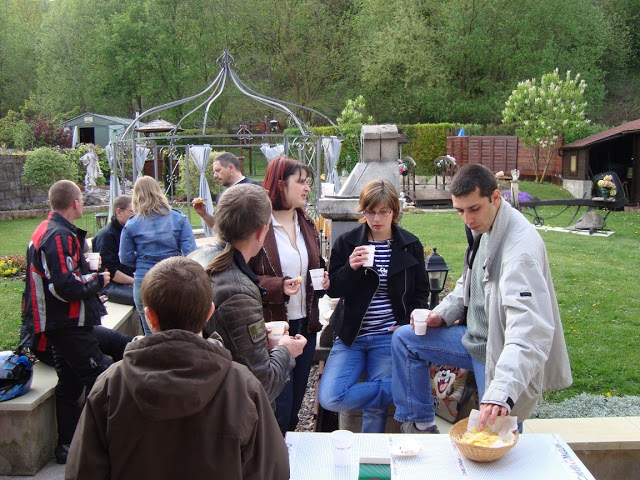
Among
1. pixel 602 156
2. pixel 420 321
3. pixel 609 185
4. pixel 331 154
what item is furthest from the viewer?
pixel 602 156

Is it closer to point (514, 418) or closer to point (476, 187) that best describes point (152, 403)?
point (514, 418)

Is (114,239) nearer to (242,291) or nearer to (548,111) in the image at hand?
(242,291)

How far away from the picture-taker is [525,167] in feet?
86.8

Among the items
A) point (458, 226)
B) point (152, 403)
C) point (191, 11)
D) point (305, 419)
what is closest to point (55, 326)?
point (305, 419)

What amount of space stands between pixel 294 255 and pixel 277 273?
176 millimetres

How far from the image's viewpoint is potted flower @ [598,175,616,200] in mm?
16172

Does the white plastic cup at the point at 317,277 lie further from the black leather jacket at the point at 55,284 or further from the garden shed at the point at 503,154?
the garden shed at the point at 503,154

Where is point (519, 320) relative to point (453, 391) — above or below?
above

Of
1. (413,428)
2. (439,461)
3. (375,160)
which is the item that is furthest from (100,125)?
(439,461)

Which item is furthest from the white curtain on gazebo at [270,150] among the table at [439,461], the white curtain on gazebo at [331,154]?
the table at [439,461]

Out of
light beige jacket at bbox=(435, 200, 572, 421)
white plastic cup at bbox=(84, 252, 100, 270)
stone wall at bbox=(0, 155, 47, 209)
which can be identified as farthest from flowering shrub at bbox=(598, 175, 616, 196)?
stone wall at bbox=(0, 155, 47, 209)

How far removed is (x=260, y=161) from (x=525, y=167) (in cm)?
1326

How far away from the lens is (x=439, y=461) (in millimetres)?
2555

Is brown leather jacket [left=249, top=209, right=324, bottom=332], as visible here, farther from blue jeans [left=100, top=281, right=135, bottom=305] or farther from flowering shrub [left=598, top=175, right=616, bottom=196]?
flowering shrub [left=598, top=175, right=616, bottom=196]
